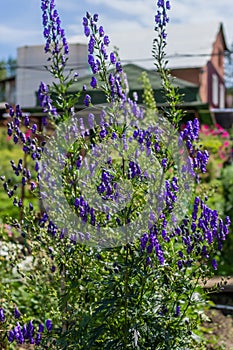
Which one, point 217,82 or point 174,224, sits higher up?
point 217,82

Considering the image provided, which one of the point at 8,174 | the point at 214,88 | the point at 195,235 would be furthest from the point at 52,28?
the point at 214,88

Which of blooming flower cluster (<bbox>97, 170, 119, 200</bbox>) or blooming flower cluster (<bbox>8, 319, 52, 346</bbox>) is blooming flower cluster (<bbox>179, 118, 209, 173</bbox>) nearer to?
blooming flower cluster (<bbox>97, 170, 119, 200</bbox>)

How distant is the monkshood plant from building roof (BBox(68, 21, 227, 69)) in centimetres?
1368

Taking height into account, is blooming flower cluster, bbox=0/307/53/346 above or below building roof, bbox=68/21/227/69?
below

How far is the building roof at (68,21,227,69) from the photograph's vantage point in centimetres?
1715

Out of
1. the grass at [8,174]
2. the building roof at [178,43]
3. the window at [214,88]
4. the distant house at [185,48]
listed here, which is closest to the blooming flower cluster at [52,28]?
the grass at [8,174]

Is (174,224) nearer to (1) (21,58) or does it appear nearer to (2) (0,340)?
(2) (0,340)

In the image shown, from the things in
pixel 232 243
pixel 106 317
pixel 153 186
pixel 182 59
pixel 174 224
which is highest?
pixel 182 59

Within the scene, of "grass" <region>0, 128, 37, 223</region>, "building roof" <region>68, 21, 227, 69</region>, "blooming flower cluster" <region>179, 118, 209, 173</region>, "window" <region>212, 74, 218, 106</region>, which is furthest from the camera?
"window" <region>212, 74, 218, 106</region>

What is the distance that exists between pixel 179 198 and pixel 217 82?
22.1 m

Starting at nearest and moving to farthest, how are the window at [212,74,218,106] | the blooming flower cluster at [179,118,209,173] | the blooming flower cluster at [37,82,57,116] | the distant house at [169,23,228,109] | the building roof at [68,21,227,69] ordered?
the blooming flower cluster at [179,118,209,173], the blooming flower cluster at [37,82,57,116], the building roof at [68,21,227,69], the distant house at [169,23,228,109], the window at [212,74,218,106]

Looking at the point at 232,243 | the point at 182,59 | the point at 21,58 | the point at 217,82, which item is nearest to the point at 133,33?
the point at 182,59

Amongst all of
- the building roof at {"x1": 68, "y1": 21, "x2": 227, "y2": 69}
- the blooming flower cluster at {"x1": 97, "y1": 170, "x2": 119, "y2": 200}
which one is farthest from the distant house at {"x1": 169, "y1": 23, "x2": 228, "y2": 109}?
the blooming flower cluster at {"x1": 97, "y1": 170, "x2": 119, "y2": 200}

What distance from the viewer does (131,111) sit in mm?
3133
